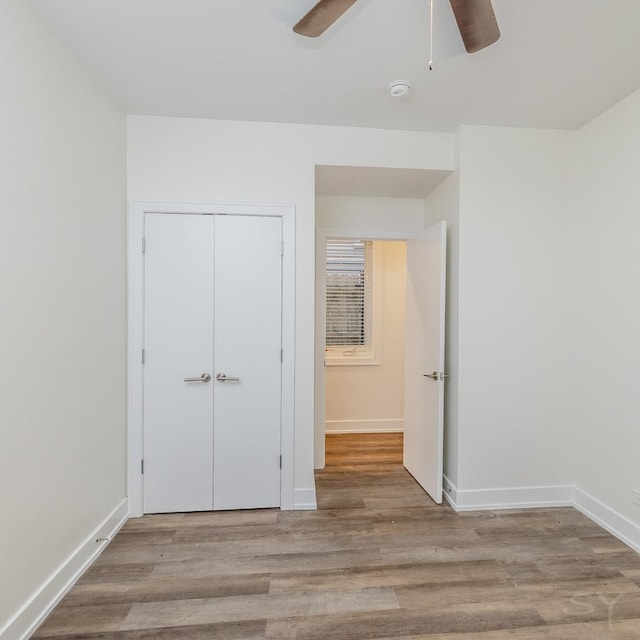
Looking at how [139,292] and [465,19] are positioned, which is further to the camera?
[139,292]

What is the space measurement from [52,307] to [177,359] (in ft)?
2.84

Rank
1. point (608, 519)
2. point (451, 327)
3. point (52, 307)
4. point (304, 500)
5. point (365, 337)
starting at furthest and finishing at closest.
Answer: point (365, 337), point (451, 327), point (304, 500), point (608, 519), point (52, 307)

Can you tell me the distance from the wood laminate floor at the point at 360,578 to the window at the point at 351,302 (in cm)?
194

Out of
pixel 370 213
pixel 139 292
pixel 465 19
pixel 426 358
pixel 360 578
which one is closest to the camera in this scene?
Answer: pixel 465 19

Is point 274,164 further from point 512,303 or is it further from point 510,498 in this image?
point 510,498

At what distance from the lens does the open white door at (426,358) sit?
2.52 meters

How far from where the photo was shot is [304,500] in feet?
8.13

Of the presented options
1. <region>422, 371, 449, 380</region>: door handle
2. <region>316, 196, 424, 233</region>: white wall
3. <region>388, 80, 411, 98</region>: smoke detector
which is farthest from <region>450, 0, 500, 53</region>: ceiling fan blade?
<region>422, 371, 449, 380</region>: door handle

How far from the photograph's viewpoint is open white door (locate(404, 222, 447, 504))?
2523 millimetres

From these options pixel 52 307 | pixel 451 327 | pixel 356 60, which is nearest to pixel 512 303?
pixel 451 327

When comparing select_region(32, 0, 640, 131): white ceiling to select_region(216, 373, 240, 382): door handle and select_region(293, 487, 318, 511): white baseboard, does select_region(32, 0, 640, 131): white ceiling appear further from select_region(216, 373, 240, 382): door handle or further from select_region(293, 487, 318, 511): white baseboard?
select_region(293, 487, 318, 511): white baseboard

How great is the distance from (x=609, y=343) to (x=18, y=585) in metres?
3.35

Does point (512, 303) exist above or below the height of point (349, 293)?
below

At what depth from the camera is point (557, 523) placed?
7.60ft
